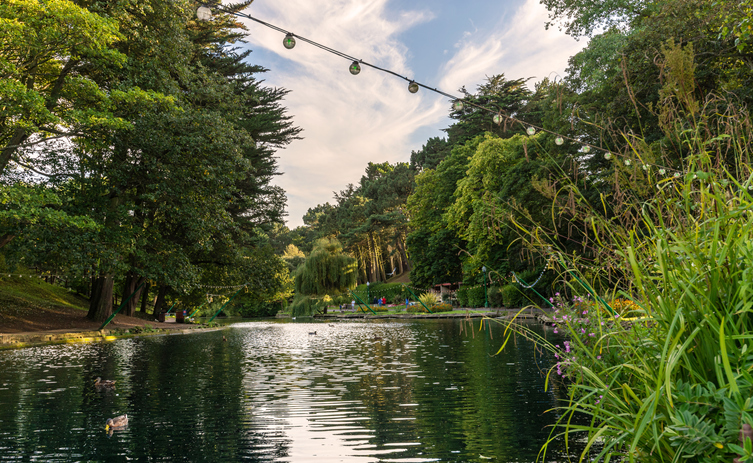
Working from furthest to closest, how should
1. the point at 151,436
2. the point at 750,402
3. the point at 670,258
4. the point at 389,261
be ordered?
1. the point at 389,261
2. the point at 151,436
3. the point at 670,258
4. the point at 750,402

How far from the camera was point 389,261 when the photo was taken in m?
73.0

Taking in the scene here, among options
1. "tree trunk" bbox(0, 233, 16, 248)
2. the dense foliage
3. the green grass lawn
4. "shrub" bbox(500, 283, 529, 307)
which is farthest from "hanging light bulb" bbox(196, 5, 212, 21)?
"shrub" bbox(500, 283, 529, 307)

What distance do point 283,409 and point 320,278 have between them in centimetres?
3799

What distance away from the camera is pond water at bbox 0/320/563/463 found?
466 centimetres

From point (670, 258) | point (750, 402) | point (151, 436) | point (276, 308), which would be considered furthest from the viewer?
point (276, 308)

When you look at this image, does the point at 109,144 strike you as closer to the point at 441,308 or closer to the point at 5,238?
the point at 5,238

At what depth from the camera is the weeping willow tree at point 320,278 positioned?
4422 centimetres

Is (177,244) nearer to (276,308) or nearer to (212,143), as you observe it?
(212,143)

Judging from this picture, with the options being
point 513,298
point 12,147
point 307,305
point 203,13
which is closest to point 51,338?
point 12,147

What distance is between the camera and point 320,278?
44.3 meters

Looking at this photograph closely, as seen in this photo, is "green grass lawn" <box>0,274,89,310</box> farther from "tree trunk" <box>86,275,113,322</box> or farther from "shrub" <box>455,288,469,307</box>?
"shrub" <box>455,288,469,307</box>

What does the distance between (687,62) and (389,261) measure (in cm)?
7028

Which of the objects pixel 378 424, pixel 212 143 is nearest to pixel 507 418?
pixel 378 424

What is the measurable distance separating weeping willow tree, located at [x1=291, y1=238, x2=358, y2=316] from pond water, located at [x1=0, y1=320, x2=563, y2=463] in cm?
3194
